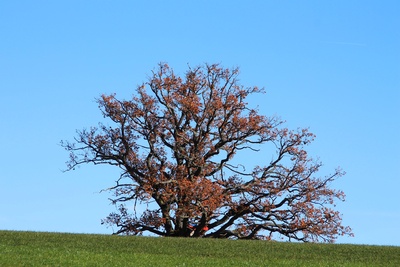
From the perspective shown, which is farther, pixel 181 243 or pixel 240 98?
pixel 240 98

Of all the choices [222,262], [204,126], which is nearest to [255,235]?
[204,126]

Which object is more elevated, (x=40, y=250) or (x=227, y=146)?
(x=227, y=146)

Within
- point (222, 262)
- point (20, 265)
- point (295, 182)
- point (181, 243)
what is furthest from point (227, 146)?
point (20, 265)

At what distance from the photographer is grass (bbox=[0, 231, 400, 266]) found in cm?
2077

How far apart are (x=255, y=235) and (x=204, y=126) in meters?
7.09

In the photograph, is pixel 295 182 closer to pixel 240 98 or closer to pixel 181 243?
pixel 240 98

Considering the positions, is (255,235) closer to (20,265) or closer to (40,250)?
(40,250)

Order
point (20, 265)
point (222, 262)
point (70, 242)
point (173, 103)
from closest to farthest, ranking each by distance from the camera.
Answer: point (20, 265) < point (222, 262) < point (70, 242) < point (173, 103)

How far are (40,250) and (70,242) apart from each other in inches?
124

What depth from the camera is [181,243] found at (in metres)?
26.6

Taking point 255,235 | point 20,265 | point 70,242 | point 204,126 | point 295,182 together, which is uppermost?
point 204,126

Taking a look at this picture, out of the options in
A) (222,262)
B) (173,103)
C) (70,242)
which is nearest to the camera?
(222,262)

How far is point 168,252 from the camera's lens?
2431cm

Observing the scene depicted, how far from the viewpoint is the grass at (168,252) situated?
20.8 metres
